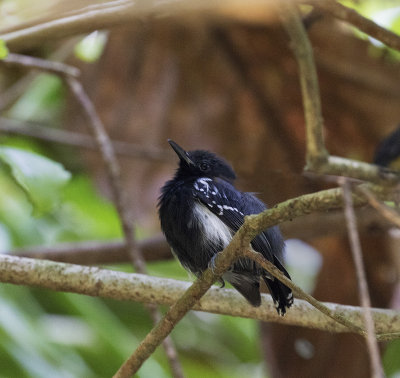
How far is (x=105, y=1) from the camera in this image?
8.98ft

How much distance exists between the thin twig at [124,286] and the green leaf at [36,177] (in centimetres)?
33

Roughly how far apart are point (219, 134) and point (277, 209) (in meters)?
2.95

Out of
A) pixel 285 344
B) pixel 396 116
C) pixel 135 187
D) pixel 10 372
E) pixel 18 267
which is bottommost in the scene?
pixel 10 372

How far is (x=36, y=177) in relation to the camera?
8.97 feet

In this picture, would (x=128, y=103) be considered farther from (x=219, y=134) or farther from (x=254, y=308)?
(x=254, y=308)

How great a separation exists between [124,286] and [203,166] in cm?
88

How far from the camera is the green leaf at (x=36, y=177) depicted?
8.87 ft

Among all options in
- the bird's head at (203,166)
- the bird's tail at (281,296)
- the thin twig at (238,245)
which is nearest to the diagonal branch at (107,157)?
the bird's head at (203,166)

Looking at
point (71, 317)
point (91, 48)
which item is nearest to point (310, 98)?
point (71, 317)

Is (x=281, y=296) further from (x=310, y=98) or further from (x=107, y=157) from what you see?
(x=107, y=157)

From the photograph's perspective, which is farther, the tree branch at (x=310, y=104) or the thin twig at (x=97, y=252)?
the thin twig at (x=97, y=252)

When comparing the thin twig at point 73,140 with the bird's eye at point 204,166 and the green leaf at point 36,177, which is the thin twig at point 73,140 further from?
the green leaf at point 36,177

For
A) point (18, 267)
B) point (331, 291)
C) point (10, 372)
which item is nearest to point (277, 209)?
point (18, 267)

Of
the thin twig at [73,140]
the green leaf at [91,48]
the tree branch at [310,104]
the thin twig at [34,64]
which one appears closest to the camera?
the tree branch at [310,104]
